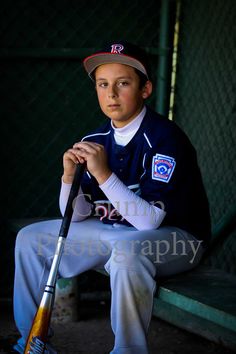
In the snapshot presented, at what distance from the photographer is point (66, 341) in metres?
3.41

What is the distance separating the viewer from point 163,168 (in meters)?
2.66

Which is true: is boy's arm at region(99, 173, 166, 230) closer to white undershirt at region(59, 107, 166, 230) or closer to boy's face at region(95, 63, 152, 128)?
white undershirt at region(59, 107, 166, 230)

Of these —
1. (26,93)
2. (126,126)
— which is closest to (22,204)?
(26,93)

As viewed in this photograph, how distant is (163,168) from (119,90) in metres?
0.43

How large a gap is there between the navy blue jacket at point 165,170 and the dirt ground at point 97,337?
790 millimetres

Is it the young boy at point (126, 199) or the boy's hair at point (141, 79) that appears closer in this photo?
the young boy at point (126, 199)

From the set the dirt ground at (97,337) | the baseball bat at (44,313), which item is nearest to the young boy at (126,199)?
the baseball bat at (44,313)

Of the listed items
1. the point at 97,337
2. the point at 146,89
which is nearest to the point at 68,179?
the point at 146,89

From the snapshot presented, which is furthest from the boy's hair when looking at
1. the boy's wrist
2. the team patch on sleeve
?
the boy's wrist

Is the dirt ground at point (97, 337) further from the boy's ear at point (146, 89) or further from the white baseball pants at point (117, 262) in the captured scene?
the boy's ear at point (146, 89)

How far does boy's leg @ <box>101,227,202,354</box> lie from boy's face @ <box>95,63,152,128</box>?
1.85 ft

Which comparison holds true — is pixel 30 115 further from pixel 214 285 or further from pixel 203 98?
pixel 214 285

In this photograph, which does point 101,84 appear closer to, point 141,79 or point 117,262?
point 141,79

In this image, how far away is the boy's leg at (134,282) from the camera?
2.41m
